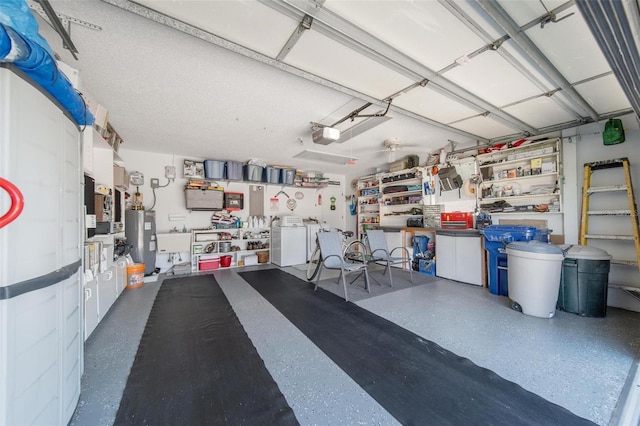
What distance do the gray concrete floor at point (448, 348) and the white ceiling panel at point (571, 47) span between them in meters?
2.49

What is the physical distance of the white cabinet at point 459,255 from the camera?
3871 mm

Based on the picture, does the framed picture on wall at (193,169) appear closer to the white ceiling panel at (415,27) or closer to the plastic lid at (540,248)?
the white ceiling panel at (415,27)

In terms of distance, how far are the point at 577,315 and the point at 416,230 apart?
248cm

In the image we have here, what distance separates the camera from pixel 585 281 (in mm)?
2650

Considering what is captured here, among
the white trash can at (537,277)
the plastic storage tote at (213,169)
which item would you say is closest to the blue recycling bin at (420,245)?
the white trash can at (537,277)

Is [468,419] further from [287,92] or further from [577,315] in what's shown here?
[287,92]

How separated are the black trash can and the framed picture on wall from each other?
631 cm

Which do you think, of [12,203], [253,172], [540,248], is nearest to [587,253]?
[540,248]

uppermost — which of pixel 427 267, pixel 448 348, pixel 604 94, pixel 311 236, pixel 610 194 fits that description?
pixel 604 94

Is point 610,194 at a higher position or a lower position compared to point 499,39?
lower

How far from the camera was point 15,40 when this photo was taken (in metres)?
0.81

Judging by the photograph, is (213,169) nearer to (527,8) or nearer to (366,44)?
(366,44)

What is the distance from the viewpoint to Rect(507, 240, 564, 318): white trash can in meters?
2.58

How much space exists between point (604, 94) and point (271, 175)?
5.45 metres
